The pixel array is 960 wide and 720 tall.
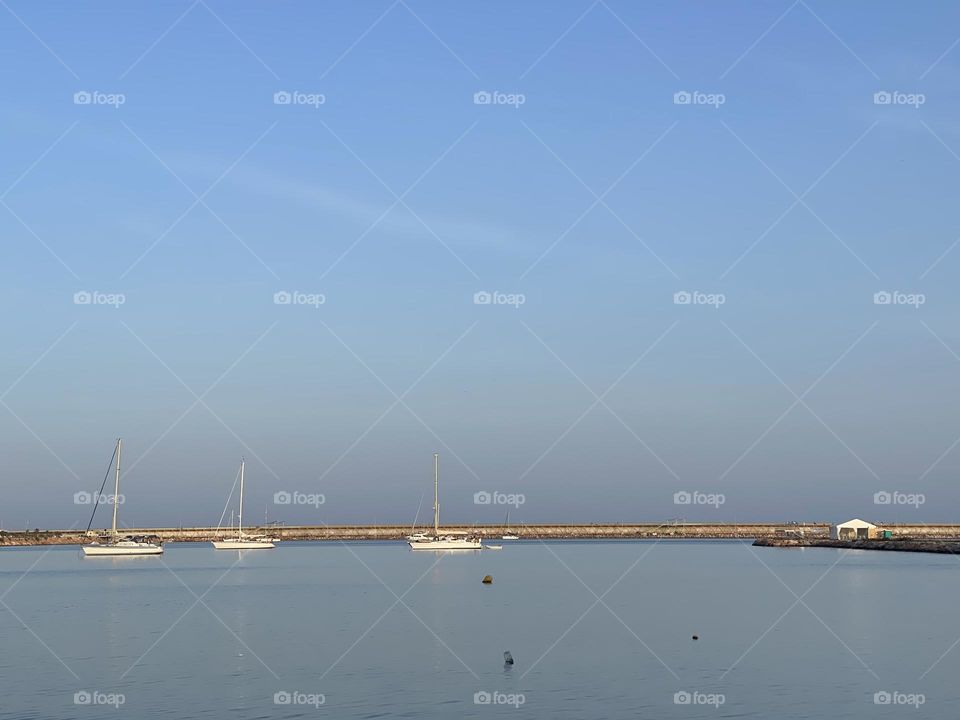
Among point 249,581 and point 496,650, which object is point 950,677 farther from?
point 249,581

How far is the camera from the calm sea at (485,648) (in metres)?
31.9

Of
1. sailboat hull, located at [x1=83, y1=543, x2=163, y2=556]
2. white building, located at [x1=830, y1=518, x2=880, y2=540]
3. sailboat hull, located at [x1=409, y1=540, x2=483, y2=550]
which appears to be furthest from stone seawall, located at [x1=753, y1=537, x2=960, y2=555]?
sailboat hull, located at [x1=83, y1=543, x2=163, y2=556]

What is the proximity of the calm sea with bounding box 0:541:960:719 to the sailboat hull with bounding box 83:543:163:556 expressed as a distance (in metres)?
45.8

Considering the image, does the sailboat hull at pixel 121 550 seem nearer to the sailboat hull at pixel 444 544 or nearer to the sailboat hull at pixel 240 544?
the sailboat hull at pixel 240 544

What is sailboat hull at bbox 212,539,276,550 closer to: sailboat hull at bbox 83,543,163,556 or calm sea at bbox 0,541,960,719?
sailboat hull at bbox 83,543,163,556

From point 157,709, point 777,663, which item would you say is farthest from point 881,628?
point 157,709

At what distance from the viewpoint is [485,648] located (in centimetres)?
4303

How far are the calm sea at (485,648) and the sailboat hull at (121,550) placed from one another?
4583cm

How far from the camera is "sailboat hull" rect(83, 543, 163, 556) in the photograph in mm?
127750

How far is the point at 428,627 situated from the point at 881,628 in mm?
19419

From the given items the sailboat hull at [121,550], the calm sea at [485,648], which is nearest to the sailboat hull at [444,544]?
the sailboat hull at [121,550]

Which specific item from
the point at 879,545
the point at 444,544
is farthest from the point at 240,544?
the point at 879,545

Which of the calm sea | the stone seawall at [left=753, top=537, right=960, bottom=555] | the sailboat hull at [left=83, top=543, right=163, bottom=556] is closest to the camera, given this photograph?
the calm sea

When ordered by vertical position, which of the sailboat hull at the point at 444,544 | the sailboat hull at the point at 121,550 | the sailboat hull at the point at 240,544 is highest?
the sailboat hull at the point at 240,544
